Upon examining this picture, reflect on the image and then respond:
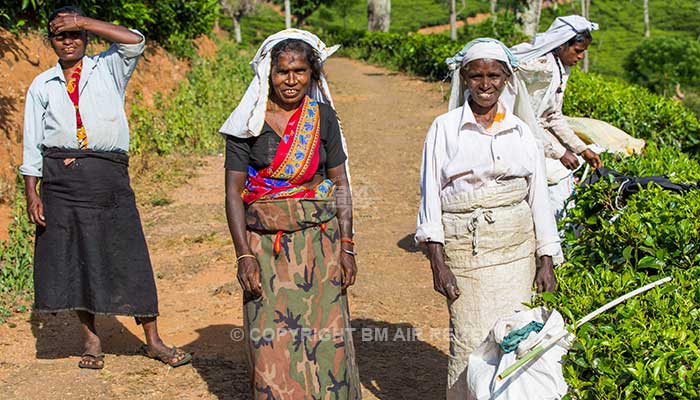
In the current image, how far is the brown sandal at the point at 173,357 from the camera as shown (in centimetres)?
519

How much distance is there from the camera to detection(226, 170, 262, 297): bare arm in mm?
3854

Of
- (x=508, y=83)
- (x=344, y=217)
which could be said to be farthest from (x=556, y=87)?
(x=344, y=217)

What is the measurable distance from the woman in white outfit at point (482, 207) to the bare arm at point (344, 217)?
41 cm

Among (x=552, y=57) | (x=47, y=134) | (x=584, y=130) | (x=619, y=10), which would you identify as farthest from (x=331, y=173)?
(x=619, y=10)

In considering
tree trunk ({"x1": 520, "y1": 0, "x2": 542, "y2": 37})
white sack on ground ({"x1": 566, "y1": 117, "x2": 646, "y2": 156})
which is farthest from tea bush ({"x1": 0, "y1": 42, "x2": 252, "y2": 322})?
tree trunk ({"x1": 520, "y1": 0, "x2": 542, "y2": 37})

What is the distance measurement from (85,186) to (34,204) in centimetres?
31

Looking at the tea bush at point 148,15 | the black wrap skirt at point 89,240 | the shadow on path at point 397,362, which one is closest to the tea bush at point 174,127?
the tea bush at point 148,15

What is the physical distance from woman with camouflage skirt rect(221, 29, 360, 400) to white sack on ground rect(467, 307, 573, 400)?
0.92m

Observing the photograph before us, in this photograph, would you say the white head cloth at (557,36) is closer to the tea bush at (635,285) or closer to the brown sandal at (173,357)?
the tea bush at (635,285)

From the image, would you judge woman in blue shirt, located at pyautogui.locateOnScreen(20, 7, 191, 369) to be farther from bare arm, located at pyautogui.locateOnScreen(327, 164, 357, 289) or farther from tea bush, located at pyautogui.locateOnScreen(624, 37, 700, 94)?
tea bush, located at pyautogui.locateOnScreen(624, 37, 700, 94)

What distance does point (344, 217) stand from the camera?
4043 mm

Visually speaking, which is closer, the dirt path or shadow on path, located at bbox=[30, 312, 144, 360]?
the dirt path

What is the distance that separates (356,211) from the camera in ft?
30.2

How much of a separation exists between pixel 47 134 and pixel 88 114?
0.26 m
